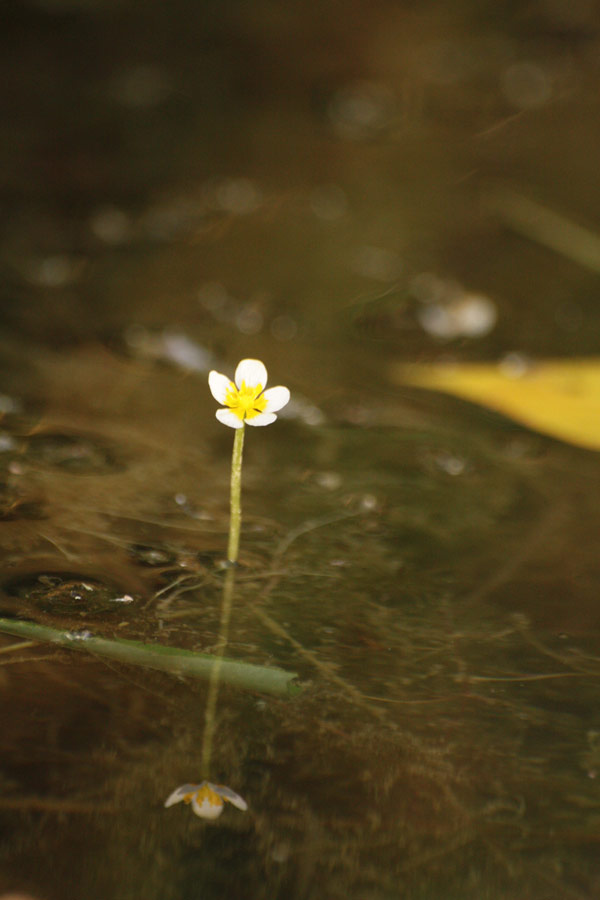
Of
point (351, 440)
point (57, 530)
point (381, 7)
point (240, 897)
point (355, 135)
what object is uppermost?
A: point (381, 7)

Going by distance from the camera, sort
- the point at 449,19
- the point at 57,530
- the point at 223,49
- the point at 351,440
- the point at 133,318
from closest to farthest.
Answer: the point at 57,530 → the point at 351,440 → the point at 133,318 → the point at 223,49 → the point at 449,19

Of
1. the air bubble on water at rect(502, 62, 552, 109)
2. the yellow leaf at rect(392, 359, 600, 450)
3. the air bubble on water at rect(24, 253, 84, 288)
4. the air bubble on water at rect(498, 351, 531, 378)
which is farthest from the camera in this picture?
the air bubble on water at rect(502, 62, 552, 109)

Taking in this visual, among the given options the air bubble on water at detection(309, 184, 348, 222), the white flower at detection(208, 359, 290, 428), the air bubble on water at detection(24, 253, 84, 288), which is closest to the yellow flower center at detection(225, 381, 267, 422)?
the white flower at detection(208, 359, 290, 428)

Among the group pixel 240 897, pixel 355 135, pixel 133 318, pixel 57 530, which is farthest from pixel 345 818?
pixel 355 135

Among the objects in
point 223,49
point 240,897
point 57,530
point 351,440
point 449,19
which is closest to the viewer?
point 240,897

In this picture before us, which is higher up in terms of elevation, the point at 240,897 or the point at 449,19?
the point at 449,19

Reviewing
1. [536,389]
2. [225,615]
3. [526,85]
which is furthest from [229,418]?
[526,85]

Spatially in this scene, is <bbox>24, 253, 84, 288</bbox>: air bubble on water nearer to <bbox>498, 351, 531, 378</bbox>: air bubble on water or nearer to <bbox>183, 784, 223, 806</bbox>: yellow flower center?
<bbox>498, 351, 531, 378</bbox>: air bubble on water

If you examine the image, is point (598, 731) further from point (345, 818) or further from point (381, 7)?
point (381, 7)
